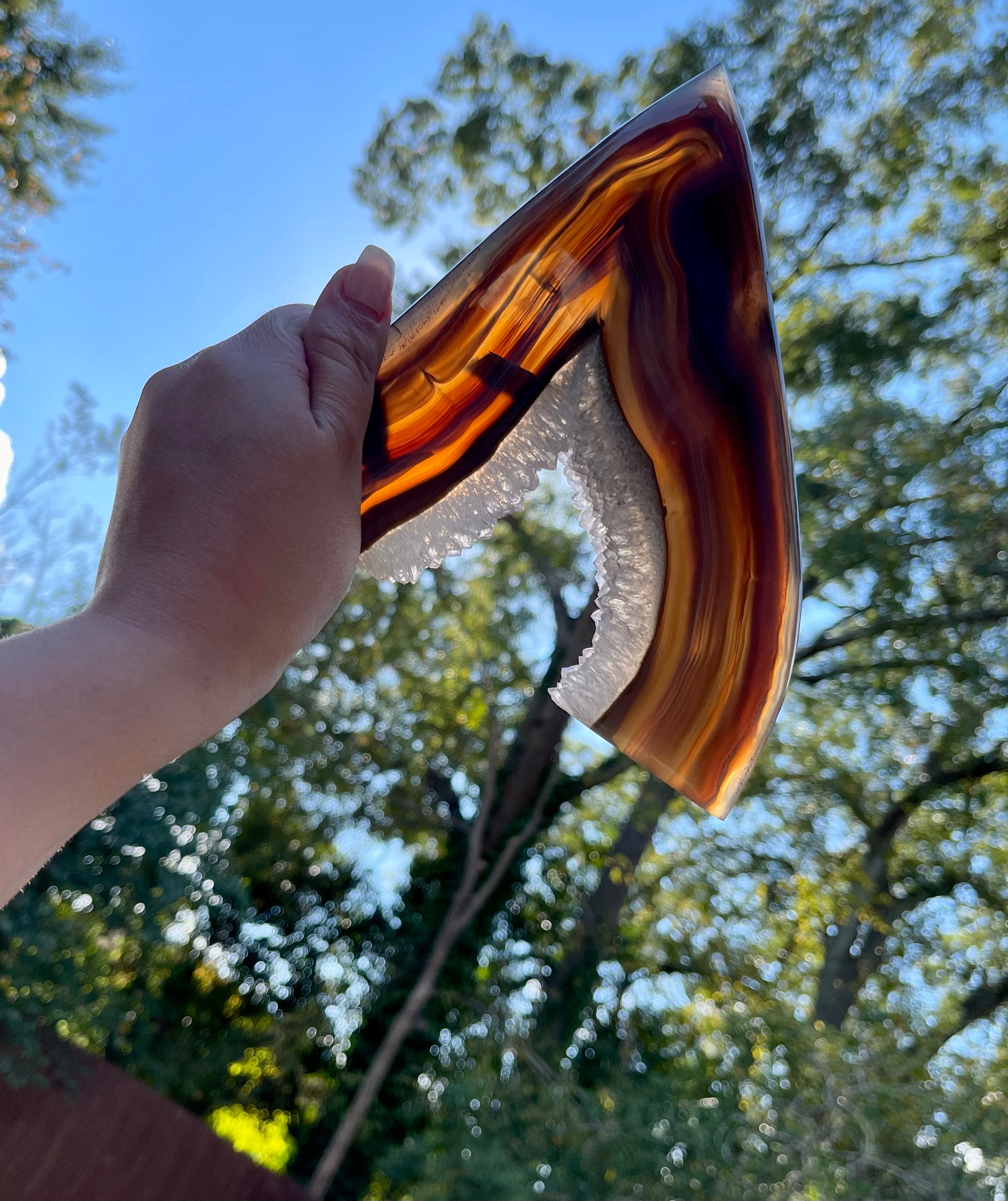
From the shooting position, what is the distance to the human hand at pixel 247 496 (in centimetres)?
66

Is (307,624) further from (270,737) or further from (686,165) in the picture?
(270,737)

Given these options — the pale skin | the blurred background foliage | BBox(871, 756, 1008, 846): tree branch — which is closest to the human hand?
the pale skin

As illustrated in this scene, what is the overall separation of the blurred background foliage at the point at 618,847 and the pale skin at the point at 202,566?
5.56 metres

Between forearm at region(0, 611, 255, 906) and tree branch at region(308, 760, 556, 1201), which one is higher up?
tree branch at region(308, 760, 556, 1201)

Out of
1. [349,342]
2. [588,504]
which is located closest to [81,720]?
[349,342]

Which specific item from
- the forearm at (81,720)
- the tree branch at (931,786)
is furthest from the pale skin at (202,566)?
the tree branch at (931,786)

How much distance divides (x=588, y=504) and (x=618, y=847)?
28.5ft

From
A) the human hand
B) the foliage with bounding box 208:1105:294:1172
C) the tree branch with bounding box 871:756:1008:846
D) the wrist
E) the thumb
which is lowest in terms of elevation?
the foliage with bounding box 208:1105:294:1172

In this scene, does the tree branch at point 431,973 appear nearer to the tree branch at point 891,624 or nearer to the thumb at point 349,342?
the tree branch at point 891,624

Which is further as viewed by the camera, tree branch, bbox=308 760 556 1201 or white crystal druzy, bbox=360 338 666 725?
tree branch, bbox=308 760 556 1201

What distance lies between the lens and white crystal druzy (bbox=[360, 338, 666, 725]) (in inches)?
37.1

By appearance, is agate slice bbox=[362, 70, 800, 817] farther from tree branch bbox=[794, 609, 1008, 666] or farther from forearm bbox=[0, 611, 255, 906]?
tree branch bbox=[794, 609, 1008, 666]

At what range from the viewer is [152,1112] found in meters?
5.56

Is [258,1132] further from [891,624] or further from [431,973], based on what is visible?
[891,624]
